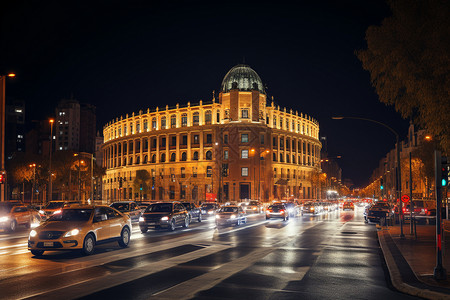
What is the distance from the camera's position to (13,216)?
88.9 feet

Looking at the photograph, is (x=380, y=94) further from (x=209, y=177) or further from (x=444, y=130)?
(x=209, y=177)

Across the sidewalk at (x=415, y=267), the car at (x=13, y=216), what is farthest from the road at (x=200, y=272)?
the car at (x=13, y=216)

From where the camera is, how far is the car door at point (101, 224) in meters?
15.8

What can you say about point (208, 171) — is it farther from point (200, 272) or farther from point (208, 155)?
point (200, 272)

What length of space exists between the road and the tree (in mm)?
5329

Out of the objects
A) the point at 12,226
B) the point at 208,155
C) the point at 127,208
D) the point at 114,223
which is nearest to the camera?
the point at 114,223

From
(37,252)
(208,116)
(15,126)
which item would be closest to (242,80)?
(208,116)

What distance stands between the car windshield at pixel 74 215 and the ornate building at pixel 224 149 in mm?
74181

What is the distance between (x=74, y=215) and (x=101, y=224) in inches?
40.7

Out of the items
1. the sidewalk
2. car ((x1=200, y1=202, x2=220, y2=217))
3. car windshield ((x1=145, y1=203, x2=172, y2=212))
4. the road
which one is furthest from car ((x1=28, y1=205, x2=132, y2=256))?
car ((x1=200, y1=202, x2=220, y2=217))

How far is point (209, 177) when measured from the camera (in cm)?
10288

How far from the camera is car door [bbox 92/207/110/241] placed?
15.8m

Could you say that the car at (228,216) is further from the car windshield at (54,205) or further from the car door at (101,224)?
the car windshield at (54,205)

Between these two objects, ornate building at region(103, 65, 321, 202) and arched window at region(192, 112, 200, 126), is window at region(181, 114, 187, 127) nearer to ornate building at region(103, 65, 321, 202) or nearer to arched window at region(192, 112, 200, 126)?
ornate building at region(103, 65, 321, 202)
